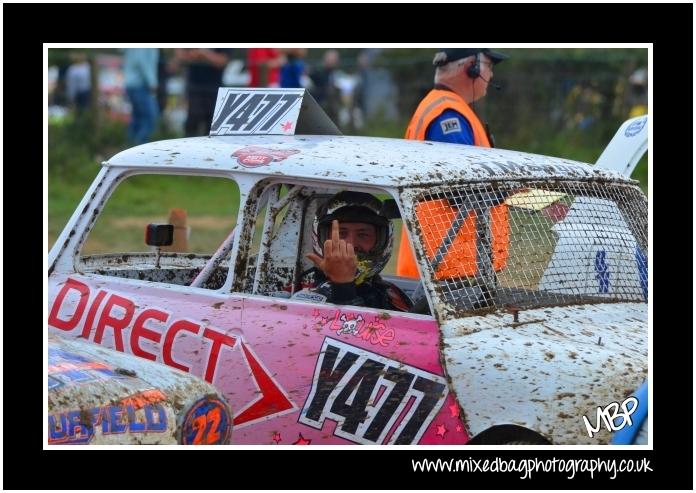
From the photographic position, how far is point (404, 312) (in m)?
4.70

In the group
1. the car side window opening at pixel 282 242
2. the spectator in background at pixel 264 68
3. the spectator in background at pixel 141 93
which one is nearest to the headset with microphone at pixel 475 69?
the car side window opening at pixel 282 242

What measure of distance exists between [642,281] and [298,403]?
1.69m

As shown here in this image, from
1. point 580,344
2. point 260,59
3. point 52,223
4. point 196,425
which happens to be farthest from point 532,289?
point 260,59

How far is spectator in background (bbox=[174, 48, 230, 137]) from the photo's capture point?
1775 cm

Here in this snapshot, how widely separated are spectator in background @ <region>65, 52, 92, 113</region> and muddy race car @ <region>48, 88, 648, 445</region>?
1375 cm

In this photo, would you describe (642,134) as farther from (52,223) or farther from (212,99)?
(212,99)

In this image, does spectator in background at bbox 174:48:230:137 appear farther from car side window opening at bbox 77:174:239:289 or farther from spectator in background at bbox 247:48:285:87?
car side window opening at bbox 77:174:239:289

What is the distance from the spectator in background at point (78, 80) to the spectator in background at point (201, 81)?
1.61 metres

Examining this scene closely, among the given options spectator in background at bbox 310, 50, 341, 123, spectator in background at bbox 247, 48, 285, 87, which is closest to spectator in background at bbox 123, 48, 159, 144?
spectator in background at bbox 247, 48, 285, 87

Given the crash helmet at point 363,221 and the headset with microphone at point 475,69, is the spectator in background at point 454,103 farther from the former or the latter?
the crash helmet at point 363,221

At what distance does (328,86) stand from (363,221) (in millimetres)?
13834

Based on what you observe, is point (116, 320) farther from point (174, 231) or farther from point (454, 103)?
point (454, 103)

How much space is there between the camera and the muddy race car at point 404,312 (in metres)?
4.40

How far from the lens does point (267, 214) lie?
5160 mm
